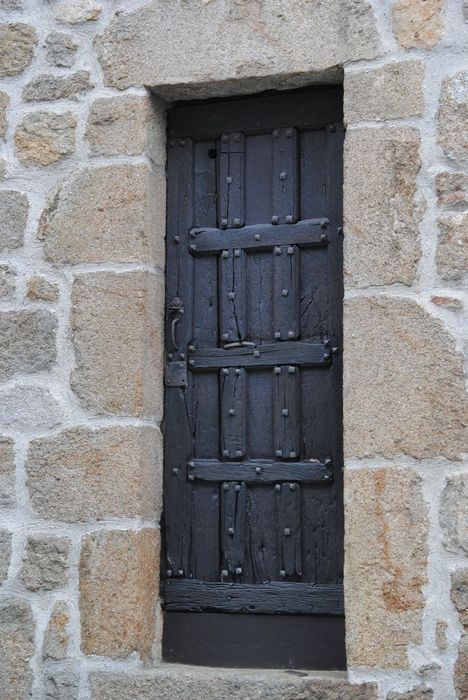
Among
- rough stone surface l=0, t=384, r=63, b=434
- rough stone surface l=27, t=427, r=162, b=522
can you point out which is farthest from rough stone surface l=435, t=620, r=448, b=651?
rough stone surface l=0, t=384, r=63, b=434

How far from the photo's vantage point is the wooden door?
337cm

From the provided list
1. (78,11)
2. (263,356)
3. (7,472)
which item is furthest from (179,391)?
(78,11)

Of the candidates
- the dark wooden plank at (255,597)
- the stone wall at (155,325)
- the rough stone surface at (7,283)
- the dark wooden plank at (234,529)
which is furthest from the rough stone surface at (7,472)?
the dark wooden plank at (234,529)

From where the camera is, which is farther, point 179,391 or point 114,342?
point 179,391

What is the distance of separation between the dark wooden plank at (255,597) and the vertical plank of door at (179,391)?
0.07 metres

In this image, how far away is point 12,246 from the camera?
3.53m

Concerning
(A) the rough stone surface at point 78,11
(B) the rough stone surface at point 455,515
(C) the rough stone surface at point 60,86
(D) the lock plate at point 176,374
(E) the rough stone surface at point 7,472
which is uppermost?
(A) the rough stone surface at point 78,11

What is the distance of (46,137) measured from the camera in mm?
3541

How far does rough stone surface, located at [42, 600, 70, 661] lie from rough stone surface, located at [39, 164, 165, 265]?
3.68 ft

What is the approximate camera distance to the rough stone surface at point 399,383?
3.08 m

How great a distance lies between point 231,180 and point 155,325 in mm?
553

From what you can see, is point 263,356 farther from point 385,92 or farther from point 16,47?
point 16,47

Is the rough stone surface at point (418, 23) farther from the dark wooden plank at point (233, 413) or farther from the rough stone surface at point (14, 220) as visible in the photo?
the rough stone surface at point (14, 220)

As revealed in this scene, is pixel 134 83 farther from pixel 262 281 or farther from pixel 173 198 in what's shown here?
pixel 262 281
